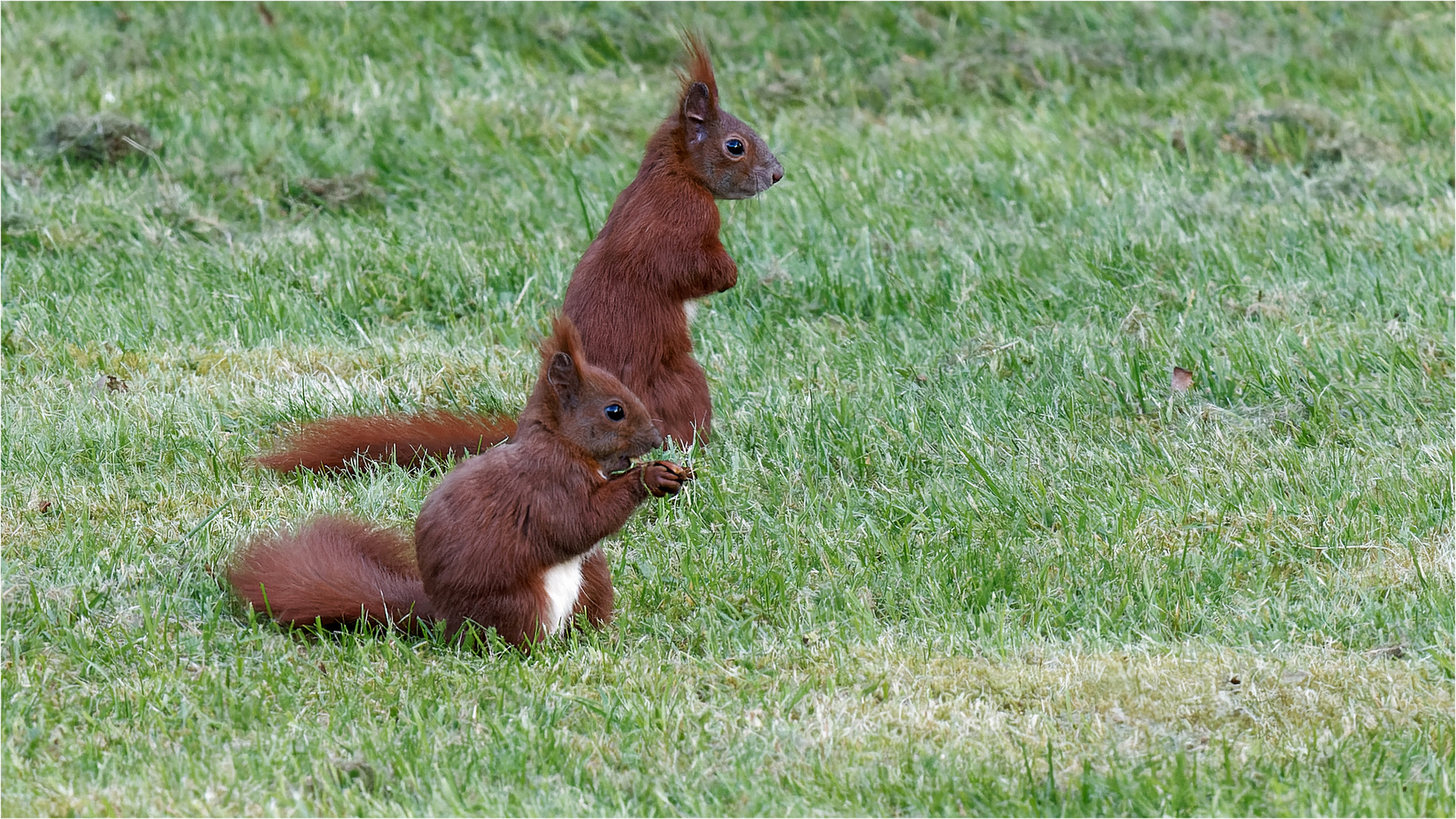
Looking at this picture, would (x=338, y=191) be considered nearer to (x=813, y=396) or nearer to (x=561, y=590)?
(x=813, y=396)

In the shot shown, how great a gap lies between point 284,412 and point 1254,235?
3.60 metres

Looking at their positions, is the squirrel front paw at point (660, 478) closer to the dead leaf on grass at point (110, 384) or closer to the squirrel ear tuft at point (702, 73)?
the squirrel ear tuft at point (702, 73)

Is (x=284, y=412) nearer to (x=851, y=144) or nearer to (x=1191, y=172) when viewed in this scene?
(x=851, y=144)

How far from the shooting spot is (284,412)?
4.58 meters

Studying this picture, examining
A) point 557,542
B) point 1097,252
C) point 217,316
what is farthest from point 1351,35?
point 557,542

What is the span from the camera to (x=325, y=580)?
325 centimetres

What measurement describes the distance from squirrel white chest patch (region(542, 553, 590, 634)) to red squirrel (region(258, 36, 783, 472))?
0.92 m

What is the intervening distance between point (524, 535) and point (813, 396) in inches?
69.3

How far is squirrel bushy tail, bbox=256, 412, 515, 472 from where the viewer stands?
4.12 metres

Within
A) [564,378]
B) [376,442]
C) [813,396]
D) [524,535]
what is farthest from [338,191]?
[524,535]

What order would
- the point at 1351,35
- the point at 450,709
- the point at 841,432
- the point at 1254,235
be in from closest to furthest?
the point at 450,709 < the point at 841,432 < the point at 1254,235 < the point at 1351,35

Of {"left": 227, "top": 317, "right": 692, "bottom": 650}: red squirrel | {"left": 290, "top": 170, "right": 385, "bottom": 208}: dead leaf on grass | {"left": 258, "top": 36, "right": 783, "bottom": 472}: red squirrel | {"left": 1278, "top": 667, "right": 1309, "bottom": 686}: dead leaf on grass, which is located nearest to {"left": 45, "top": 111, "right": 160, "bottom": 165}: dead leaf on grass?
{"left": 290, "top": 170, "right": 385, "bottom": 208}: dead leaf on grass

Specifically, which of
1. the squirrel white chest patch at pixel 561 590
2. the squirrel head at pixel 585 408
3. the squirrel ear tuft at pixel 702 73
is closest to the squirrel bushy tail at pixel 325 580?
the squirrel white chest patch at pixel 561 590

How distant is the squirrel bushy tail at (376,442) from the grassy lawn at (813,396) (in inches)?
3.3
